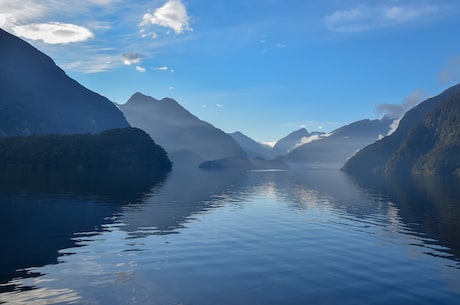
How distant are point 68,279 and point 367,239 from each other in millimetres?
41820

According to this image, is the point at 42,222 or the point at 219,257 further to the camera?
the point at 42,222

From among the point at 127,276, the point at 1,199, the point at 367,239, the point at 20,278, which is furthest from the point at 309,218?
the point at 1,199

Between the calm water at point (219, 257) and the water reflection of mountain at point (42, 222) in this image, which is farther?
the water reflection of mountain at point (42, 222)

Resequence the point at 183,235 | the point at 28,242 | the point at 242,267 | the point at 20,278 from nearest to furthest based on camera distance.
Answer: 1. the point at 20,278
2. the point at 242,267
3. the point at 28,242
4. the point at 183,235

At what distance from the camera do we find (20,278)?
32969mm

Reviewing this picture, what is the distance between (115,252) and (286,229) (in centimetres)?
3037

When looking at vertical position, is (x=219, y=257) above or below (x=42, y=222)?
below

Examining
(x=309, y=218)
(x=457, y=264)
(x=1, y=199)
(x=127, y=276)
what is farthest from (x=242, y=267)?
(x=1, y=199)

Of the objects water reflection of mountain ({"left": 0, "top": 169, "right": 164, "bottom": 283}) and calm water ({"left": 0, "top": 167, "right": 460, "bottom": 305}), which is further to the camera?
water reflection of mountain ({"left": 0, "top": 169, "right": 164, "bottom": 283})

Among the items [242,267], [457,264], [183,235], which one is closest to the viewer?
[242,267]

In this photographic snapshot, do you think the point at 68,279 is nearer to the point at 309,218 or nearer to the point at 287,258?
the point at 287,258

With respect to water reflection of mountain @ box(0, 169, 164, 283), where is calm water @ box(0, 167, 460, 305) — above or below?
below

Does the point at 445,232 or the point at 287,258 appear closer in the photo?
the point at 287,258

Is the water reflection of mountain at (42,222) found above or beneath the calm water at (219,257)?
above
